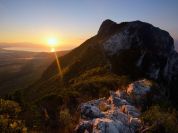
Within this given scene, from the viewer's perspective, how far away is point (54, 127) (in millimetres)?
22047

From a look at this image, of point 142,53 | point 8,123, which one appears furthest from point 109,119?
point 142,53

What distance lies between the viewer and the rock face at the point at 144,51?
53.6 metres

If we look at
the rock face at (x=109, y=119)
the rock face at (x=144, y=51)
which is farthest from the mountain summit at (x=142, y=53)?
the rock face at (x=109, y=119)

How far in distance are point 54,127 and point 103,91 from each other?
54.4 ft

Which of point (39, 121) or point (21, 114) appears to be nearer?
point (39, 121)

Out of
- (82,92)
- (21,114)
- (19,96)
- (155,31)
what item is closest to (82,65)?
(155,31)

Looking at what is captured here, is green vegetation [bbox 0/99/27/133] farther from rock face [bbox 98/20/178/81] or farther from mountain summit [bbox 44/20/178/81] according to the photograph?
rock face [bbox 98/20/178/81]

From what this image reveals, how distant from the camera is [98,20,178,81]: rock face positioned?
53641 millimetres

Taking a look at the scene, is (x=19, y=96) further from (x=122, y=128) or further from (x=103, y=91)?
(x=122, y=128)

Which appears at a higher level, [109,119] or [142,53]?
[142,53]

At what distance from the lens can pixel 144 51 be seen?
54969 mm

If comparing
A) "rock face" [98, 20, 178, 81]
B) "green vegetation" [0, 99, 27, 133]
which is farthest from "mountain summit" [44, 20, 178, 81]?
"green vegetation" [0, 99, 27, 133]

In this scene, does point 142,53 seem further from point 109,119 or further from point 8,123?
point 8,123

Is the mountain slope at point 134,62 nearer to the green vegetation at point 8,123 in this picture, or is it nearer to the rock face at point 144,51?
the rock face at point 144,51
